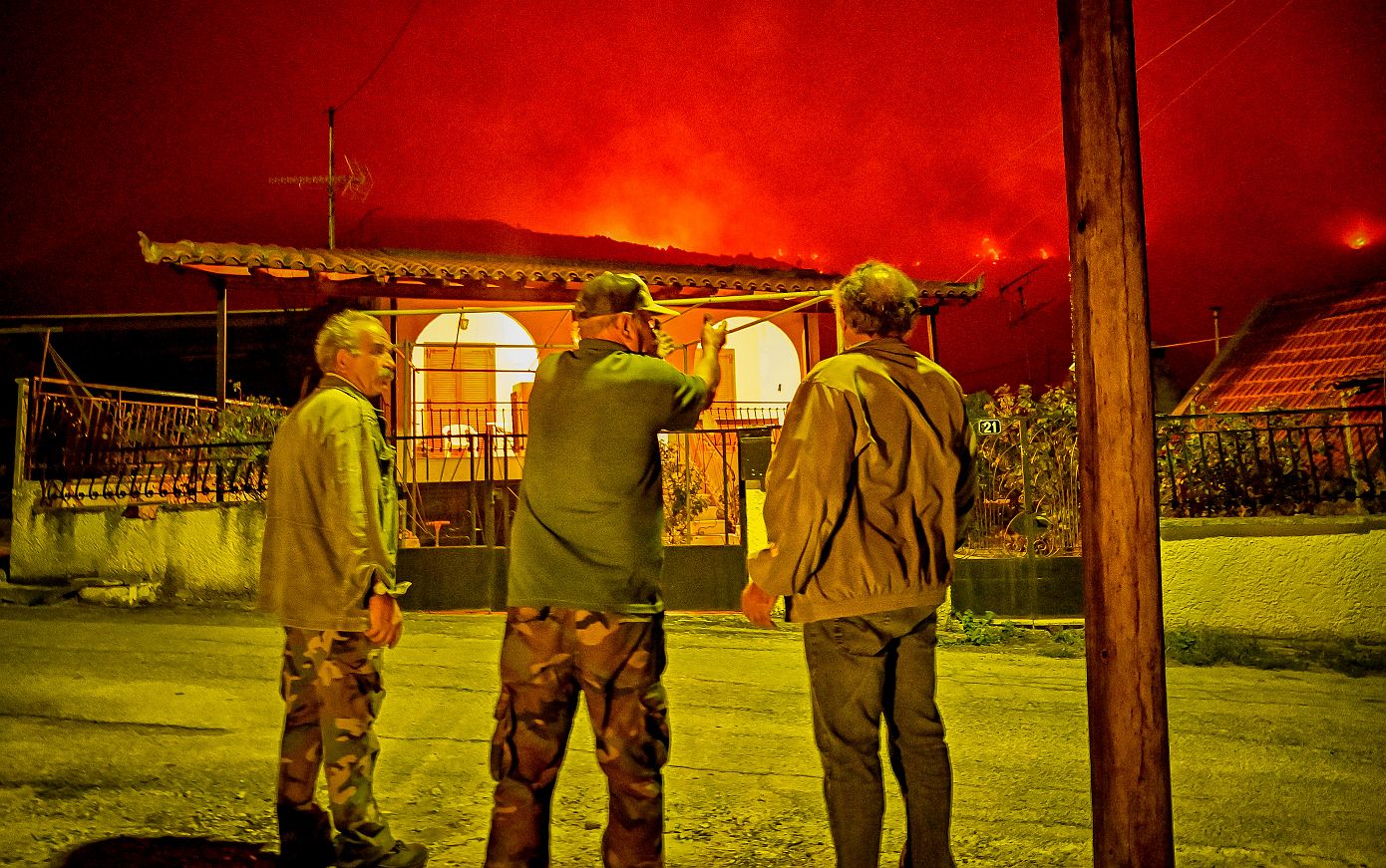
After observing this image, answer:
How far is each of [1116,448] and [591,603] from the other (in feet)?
4.95

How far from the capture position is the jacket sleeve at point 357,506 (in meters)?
2.95

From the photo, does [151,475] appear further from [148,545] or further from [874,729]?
[874,729]

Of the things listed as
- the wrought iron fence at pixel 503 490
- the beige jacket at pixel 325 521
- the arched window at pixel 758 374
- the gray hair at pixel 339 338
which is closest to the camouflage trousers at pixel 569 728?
the beige jacket at pixel 325 521

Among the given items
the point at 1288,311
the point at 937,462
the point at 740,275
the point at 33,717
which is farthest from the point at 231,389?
the point at 1288,311

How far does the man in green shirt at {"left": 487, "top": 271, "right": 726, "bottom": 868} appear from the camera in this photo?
2572 millimetres

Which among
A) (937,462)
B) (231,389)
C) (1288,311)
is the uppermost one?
(1288,311)

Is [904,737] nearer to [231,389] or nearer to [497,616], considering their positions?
[497,616]

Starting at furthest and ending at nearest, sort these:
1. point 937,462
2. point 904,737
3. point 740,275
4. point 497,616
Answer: point 740,275 < point 497,616 < point 937,462 < point 904,737

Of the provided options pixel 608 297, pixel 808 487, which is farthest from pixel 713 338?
pixel 808 487

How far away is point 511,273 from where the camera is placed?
40.6 ft

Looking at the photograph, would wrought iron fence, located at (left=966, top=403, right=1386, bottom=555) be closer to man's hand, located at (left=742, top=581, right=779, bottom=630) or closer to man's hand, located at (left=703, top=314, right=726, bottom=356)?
man's hand, located at (left=703, top=314, right=726, bottom=356)

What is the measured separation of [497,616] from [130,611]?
11.4 feet

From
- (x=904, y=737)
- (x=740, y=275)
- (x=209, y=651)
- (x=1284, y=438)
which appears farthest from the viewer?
(x=740, y=275)

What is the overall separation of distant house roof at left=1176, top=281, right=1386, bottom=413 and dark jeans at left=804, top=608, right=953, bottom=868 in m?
9.65
